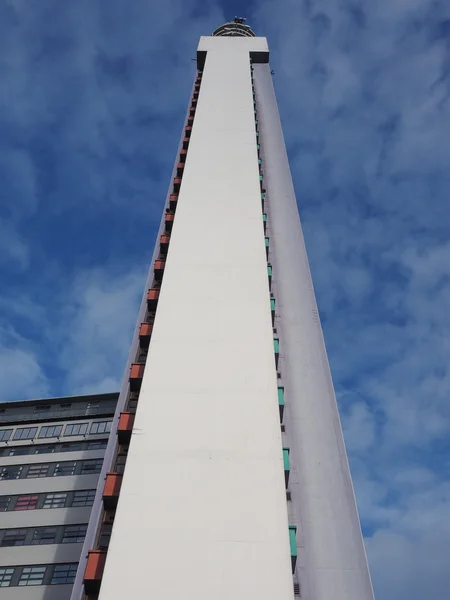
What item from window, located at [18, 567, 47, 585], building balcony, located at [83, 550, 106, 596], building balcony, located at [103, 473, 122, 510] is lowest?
building balcony, located at [83, 550, 106, 596]

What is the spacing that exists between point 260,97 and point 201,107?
1093 cm

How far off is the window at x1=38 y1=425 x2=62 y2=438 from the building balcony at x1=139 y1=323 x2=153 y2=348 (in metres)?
23.8

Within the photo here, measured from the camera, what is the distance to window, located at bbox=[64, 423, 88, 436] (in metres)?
44.4

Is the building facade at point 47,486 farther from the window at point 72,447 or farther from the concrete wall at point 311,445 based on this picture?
the concrete wall at point 311,445

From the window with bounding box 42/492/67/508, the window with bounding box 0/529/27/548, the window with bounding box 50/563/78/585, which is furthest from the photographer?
the window with bounding box 42/492/67/508

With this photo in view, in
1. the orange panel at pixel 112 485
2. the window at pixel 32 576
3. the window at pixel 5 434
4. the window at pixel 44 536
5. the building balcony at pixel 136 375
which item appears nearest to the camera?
the orange panel at pixel 112 485

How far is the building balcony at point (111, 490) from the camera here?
18.6m

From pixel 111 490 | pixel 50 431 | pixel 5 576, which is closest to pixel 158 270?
pixel 111 490

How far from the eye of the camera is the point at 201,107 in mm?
45969

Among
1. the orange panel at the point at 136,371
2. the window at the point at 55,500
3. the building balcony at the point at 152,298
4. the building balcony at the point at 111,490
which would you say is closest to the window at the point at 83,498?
the window at the point at 55,500

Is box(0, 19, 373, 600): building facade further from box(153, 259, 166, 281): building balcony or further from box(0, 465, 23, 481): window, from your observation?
box(0, 465, 23, 481): window

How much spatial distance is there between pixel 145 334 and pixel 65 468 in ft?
74.1

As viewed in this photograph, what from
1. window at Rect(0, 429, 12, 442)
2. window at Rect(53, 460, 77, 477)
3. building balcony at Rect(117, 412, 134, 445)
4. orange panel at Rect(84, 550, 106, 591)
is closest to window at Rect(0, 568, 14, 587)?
window at Rect(53, 460, 77, 477)

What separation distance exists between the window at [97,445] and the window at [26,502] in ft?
18.6
